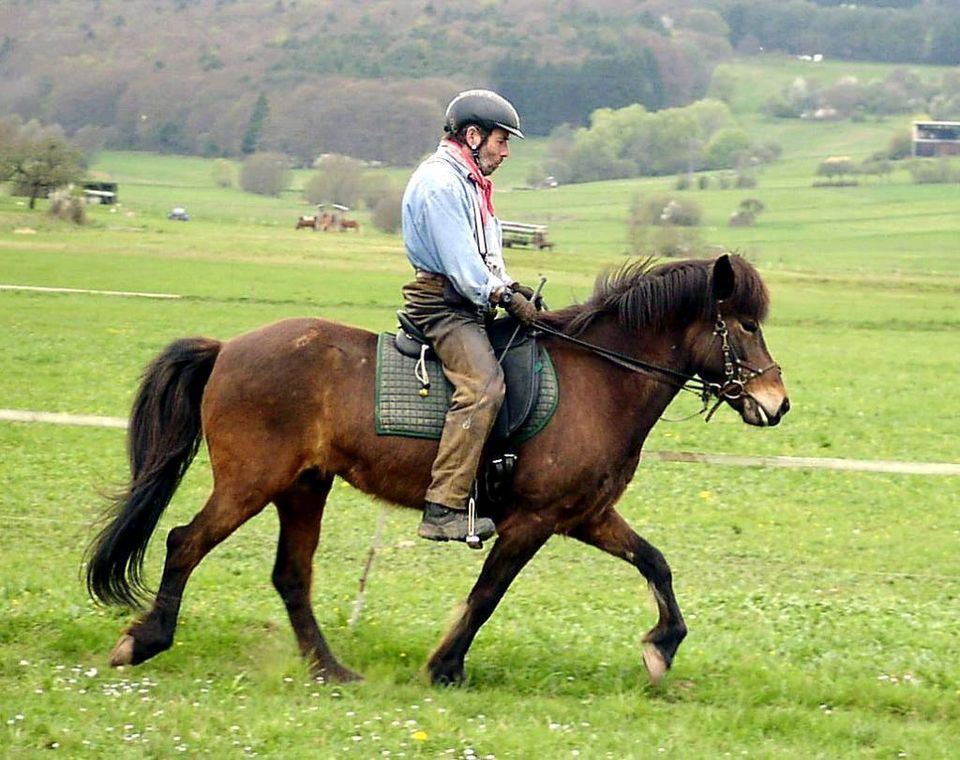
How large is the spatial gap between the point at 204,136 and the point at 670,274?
390ft

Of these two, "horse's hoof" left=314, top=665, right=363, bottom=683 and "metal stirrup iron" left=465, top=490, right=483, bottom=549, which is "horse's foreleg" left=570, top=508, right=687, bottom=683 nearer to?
"metal stirrup iron" left=465, top=490, right=483, bottom=549

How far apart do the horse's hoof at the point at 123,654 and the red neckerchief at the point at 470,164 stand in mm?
2994

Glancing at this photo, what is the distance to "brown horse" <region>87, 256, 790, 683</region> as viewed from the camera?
7988mm

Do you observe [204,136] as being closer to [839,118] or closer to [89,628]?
[839,118]

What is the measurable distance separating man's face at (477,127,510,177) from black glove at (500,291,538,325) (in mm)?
715

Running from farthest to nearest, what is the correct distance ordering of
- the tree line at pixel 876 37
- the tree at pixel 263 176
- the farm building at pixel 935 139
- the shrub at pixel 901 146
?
1. the tree line at pixel 876 37
2. the shrub at pixel 901 146
3. the farm building at pixel 935 139
4. the tree at pixel 263 176

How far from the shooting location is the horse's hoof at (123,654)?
26.0ft

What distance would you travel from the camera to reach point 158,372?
826cm

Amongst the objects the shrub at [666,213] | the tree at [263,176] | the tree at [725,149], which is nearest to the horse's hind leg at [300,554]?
the shrub at [666,213]

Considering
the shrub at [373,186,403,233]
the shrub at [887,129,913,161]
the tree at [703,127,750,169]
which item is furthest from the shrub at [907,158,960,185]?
the shrub at [373,186,403,233]

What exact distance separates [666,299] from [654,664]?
2.05m

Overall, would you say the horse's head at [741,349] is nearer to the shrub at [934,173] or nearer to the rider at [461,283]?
the rider at [461,283]

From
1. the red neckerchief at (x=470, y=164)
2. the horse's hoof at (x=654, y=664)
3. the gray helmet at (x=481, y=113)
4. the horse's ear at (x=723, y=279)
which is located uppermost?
the gray helmet at (x=481, y=113)

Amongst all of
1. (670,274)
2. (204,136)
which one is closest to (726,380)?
(670,274)
